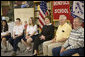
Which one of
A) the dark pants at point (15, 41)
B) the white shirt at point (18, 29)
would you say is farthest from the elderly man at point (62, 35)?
the white shirt at point (18, 29)

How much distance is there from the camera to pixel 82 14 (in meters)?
4.41

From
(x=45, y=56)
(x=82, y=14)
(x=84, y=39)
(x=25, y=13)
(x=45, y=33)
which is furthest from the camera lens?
(x=25, y=13)

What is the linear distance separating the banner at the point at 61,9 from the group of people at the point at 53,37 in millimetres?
865

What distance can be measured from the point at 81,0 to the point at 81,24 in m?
0.85

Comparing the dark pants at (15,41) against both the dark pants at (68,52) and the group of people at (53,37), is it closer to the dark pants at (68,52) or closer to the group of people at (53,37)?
the group of people at (53,37)

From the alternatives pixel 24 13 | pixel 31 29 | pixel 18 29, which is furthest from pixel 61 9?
pixel 24 13

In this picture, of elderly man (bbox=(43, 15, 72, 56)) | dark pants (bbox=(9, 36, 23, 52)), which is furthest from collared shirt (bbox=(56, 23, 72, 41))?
dark pants (bbox=(9, 36, 23, 52))

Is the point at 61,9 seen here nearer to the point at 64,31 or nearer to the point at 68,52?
the point at 64,31

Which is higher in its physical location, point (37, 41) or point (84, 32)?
point (84, 32)

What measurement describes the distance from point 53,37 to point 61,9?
123 cm

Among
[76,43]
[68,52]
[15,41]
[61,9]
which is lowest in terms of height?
[15,41]

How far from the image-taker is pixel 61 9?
6.14m

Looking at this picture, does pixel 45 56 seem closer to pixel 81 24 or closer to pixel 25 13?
pixel 81 24

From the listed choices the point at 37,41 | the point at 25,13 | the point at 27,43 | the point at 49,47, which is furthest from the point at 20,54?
the point at 25,13
